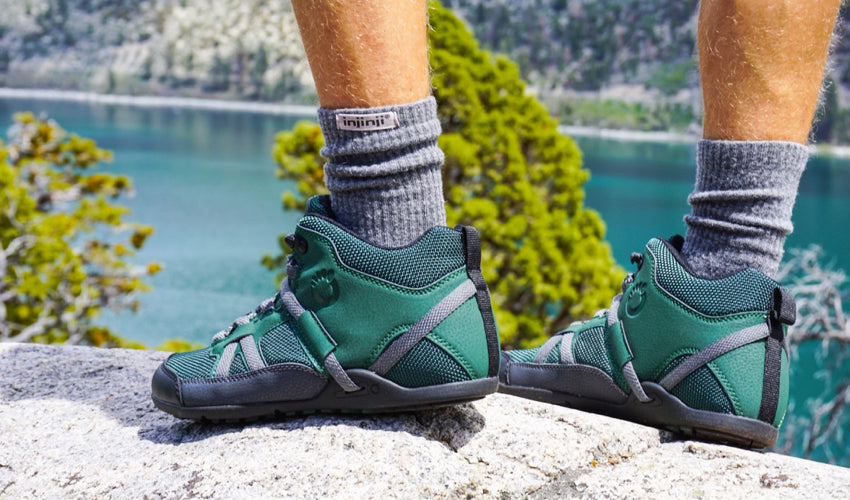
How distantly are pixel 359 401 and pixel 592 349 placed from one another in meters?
0.49

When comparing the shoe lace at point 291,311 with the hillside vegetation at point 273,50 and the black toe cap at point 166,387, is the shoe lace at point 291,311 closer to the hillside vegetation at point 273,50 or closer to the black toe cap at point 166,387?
the black toe cap at point 166,387

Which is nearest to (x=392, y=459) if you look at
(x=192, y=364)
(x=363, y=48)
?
(x=192, y=364)

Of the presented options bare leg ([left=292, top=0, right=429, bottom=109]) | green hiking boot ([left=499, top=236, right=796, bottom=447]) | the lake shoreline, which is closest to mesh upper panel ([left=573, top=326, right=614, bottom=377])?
green hiking boot ([left=499, top=236, right=796, bottom=447])

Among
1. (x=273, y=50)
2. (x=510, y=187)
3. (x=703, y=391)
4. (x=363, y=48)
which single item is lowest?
(x=510, y=187)

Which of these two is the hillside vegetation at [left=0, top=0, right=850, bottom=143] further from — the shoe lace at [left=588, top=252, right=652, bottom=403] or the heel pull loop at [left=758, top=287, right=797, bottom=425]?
the heel pull loop at [left=758, top=287, right=797, bottom=425]

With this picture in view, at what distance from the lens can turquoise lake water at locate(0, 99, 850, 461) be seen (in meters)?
22.3

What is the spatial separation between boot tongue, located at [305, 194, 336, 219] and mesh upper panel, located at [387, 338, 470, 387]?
0.31 meters

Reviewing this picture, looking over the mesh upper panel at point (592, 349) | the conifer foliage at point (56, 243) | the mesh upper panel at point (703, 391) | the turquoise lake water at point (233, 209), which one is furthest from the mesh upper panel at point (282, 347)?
the turquoise lake water at point (233, 209)

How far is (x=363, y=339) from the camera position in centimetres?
138

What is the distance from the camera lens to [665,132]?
78.0 meters

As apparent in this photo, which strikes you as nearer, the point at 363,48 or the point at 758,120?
the point at 363,48

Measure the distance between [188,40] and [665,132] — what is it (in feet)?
232

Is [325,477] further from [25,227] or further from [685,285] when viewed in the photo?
[25,227]

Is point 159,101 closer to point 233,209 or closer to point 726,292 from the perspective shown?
point 233,209
